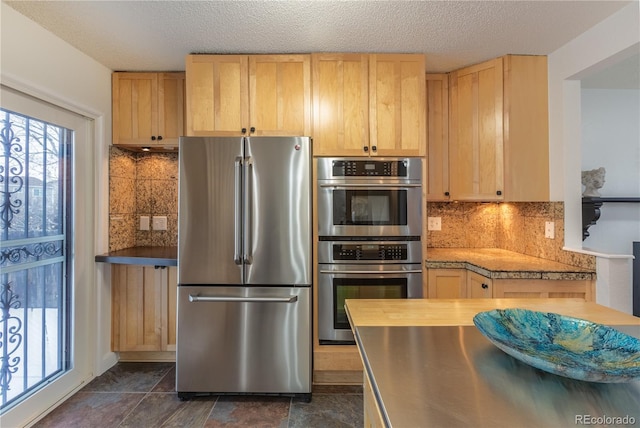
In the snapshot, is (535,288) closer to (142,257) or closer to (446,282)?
(446,282)

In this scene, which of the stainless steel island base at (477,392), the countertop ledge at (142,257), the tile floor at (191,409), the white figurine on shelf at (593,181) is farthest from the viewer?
the white figurine on shelf at (593,181)

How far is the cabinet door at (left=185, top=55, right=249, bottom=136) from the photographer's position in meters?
2.29

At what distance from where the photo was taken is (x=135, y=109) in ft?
8.43

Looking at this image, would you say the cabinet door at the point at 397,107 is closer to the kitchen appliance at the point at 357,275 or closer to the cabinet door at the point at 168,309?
the kitchen appliance at the point at 357,275

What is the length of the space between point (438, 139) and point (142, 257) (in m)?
2.48

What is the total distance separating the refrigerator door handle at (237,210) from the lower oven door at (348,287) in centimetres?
59

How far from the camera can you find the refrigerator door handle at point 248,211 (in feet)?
6.66

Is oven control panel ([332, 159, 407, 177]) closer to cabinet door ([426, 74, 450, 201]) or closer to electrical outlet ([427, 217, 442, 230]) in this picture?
cabinet door ([426, 74, 450, 201])

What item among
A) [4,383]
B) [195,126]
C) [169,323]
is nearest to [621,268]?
[195,126]

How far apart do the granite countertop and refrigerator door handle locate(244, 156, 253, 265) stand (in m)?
1.28


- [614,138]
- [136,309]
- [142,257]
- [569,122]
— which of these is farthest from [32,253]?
[614,138]

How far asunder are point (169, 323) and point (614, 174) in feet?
13.6

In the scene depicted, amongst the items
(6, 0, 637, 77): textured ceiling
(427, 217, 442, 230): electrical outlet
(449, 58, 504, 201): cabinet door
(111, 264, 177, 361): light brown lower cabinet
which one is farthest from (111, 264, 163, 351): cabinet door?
(449, 58, 504, 201): cabinet door

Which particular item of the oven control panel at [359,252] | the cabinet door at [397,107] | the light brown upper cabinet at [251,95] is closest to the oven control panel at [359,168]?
the cabinet door at [397,107]
